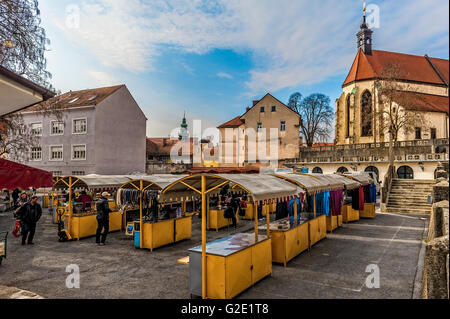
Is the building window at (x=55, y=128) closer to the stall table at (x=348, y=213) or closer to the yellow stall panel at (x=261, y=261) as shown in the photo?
the stall table at (x=348, y=213)

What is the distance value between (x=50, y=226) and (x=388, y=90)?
39.9 metres

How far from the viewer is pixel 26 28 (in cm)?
1317

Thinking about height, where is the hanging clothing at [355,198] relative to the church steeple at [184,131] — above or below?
below

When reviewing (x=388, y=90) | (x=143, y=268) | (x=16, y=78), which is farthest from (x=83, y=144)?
(x=388, y=90)

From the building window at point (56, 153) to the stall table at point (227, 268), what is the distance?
116 feet

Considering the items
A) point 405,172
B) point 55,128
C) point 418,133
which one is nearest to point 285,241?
point 405,172

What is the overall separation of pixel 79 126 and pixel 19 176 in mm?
33864

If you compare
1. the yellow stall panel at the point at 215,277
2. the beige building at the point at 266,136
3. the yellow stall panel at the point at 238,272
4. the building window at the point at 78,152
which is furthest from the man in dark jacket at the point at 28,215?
the beige building at the point at 266,136

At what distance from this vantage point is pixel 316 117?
53031 mm

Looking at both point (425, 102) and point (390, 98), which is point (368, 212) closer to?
point (390, 98)

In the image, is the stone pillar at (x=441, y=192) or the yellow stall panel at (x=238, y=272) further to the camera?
the stone pillar at (x=441, y=192)

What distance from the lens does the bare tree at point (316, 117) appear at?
52.6m

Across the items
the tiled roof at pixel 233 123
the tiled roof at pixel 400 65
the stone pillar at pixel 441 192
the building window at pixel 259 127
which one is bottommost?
the stone pillar at pixel 441 192
